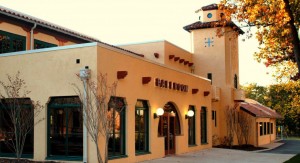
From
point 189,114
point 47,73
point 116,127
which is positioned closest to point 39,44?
point 47,73

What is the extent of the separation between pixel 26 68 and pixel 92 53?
323 centimetres

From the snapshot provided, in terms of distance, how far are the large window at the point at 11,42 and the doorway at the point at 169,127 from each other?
24.7 ft

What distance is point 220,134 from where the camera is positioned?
29.3m

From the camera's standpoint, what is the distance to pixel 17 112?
14641mm

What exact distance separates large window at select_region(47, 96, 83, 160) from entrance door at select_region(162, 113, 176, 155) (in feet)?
20.6

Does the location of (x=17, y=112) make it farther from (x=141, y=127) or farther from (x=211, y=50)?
(x=211, y=50)

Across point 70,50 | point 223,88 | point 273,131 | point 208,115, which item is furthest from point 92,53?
point 273,131

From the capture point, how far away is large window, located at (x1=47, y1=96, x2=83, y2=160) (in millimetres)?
14516

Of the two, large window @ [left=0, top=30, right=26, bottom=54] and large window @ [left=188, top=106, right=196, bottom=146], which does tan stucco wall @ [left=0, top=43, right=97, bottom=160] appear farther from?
large window @ [left=188, top=106, right=196, bottom=146]

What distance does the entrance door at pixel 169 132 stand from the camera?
19984 mm

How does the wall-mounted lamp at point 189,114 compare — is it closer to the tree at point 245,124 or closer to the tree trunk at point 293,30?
the tree trunk at point 293,30

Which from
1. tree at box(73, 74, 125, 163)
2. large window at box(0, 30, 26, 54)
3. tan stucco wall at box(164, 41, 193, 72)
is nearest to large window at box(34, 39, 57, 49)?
large window at box(0, 30, 26, 54)

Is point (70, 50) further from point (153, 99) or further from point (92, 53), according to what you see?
point (153, 99)

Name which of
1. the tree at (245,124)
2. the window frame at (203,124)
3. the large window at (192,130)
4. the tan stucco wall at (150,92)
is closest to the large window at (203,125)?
the window frame at (203,124)
